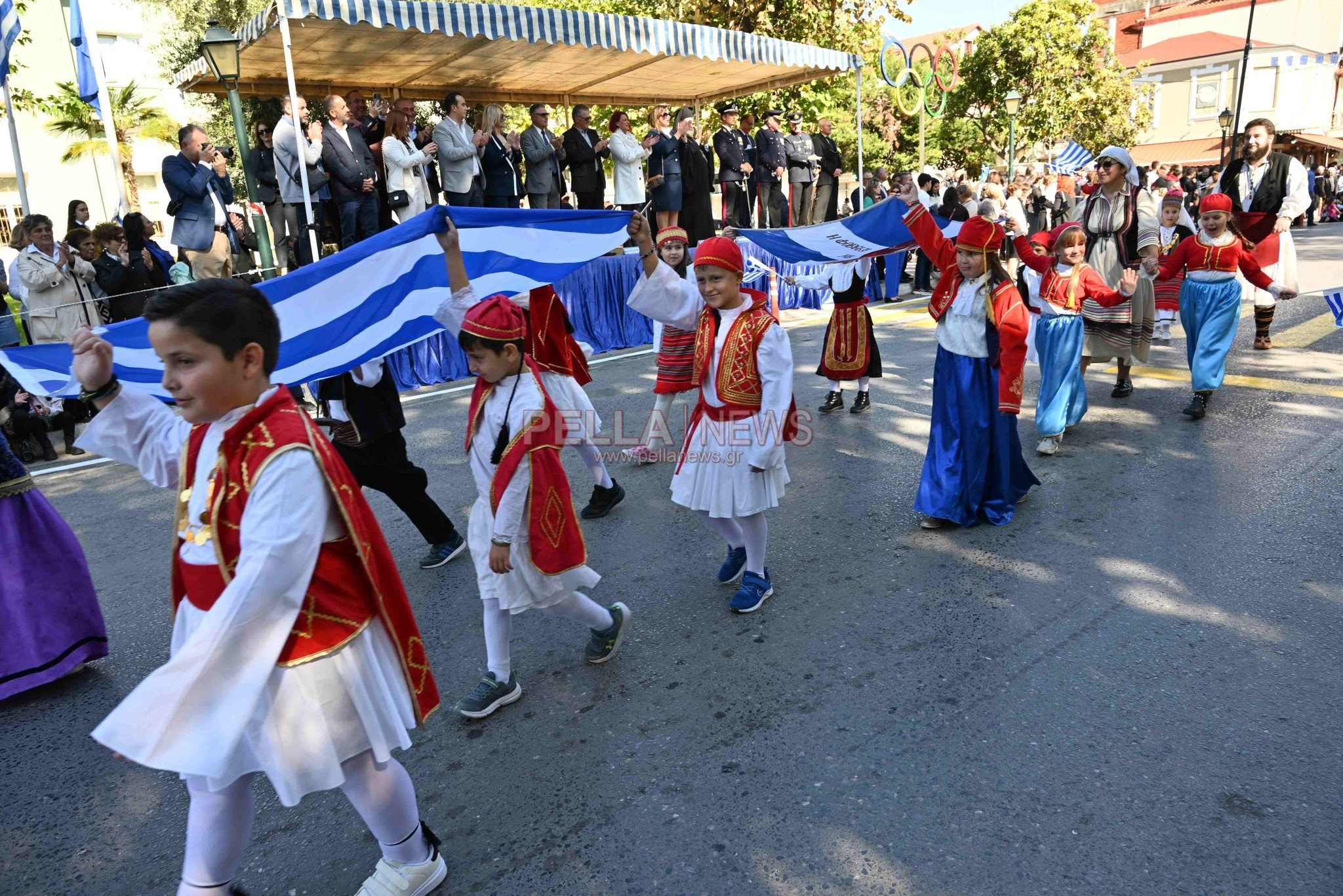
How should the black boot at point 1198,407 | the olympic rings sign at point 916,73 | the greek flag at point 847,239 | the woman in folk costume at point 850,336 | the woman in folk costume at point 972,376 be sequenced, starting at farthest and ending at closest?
the olympic rings sign at point 916,73, the woman in folk costume at point 850,336, the black boot at point 1198,407, the greek flag at point 847,239, the woman in folk costume at point 972,376

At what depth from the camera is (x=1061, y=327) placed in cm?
635

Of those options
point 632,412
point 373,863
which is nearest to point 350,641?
point 373,863

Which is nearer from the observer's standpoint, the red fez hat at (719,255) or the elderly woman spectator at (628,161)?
the red fez hat at (719,255)

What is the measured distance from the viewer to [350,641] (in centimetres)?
212

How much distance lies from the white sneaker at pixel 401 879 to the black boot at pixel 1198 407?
6447mm

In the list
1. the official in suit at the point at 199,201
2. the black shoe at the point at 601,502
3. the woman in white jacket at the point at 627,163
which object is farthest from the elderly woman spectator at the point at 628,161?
the black shoe at the point at 601,502

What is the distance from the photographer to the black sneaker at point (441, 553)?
496 cm

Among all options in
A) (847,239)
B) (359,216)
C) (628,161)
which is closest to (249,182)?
(359,216)

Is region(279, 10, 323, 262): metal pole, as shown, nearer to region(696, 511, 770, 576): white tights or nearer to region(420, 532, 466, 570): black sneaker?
region(420, 532, 466, 570): black sneaker

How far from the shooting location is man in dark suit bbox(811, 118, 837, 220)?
50.2ft

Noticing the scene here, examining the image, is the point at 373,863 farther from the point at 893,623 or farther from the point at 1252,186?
the point at 1252,186

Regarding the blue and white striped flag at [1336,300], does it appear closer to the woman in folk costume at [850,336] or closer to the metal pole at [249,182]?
the woman in folk costume at [850,336]

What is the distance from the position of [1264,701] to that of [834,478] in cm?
305

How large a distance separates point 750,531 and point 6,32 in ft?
39.3
